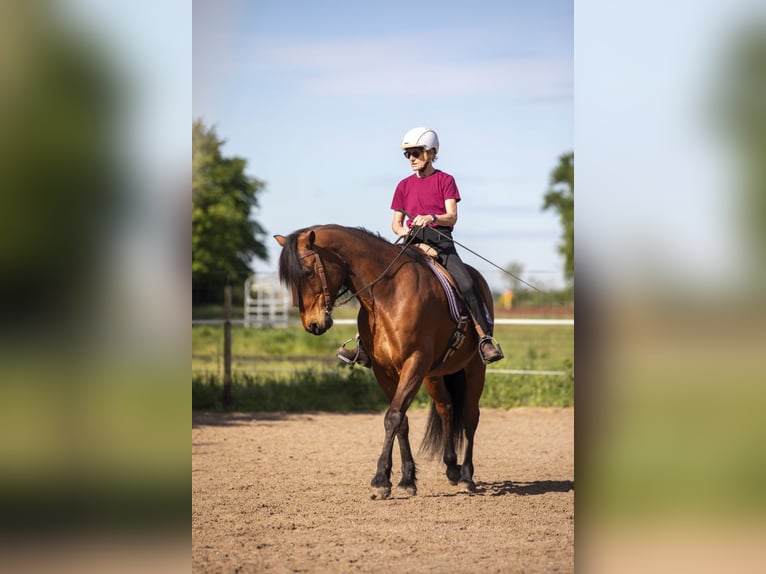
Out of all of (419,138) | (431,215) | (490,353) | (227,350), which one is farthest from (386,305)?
(227,350)

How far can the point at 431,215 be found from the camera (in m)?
7.35

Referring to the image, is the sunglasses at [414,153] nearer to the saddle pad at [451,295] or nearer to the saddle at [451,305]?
the saddle at [451,305]

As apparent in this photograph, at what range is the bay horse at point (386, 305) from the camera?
666cm

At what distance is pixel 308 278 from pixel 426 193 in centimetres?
140

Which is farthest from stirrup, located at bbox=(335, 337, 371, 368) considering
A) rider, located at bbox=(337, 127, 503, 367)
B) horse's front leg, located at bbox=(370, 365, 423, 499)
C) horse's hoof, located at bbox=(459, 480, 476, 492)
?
horse's hoof, located at bbox=(459, 480, 476, 492)

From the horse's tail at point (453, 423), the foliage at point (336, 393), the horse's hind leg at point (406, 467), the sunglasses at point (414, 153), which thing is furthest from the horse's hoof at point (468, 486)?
A: the foliage at point (336, 393)

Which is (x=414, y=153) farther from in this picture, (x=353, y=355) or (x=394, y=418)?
(x=394, y=418)

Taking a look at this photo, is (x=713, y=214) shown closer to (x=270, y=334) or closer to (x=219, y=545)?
(x=219, y=545)

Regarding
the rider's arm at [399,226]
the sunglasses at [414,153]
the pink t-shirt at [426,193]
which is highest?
the sunglasses at [414,153]

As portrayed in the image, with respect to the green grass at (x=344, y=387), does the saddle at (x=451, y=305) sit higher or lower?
higher

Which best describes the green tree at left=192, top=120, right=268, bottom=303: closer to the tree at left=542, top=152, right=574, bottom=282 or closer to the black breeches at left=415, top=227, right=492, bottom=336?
the tree at left=542, top=152, right=574, bottom=282

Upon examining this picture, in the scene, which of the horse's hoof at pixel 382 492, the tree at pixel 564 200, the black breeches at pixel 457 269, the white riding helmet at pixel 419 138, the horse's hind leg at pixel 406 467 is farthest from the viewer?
the tree at pixel 564 200

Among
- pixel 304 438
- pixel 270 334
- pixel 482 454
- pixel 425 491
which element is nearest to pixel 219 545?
pixel 425 491

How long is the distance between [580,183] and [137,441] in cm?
115
